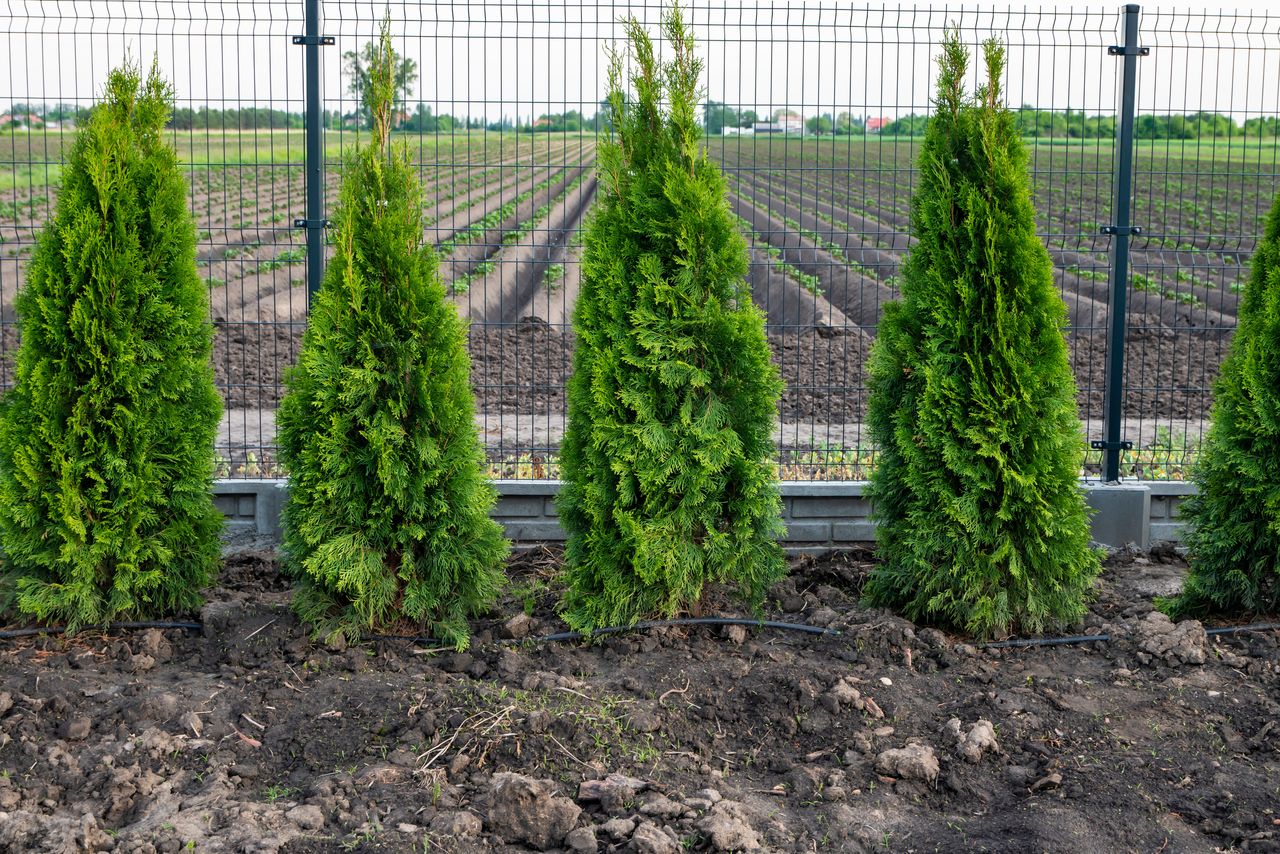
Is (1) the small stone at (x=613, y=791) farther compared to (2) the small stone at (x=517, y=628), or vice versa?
(2) the small stone at (x=517, y=628)

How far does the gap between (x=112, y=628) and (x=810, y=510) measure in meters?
3.93

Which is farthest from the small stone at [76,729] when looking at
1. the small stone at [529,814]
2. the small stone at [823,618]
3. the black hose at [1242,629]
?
the black hose at [1242,629]

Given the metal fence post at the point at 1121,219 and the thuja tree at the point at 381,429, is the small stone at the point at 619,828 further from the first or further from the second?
the metal fence post at the point at 1121,219

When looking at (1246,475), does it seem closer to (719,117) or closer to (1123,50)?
(1123,50)

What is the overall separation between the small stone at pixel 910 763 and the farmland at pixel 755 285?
108 inches

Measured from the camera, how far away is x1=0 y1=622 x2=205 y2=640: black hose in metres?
5.86

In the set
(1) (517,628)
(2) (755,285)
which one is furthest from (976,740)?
(2) (755,285)

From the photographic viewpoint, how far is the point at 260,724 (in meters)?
4.82

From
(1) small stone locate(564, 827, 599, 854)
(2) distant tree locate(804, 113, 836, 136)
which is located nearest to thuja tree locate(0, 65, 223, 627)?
(1) small stone locate(564, 827, 599, 854)

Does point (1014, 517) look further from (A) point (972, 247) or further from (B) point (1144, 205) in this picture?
(B) point (1144, 205)

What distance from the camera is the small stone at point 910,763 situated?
14.3ft

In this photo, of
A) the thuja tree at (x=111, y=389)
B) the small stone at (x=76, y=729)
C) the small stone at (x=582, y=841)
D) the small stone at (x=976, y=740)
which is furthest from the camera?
the thuja tree at (x=111, y=389)

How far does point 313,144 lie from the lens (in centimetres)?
689

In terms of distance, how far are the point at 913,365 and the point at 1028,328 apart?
555 mm
